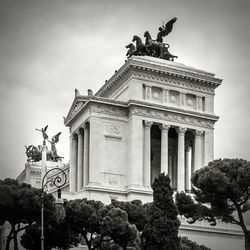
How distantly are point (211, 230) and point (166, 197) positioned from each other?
1957cm

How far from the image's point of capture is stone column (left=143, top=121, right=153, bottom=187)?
7175cm

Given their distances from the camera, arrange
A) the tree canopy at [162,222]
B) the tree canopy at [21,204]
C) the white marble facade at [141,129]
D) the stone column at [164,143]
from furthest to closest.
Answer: the stone column at [164,143] → the white marble facade at [141,129] → the tree canopy at [21,204] → the tree canopy at [162,222]

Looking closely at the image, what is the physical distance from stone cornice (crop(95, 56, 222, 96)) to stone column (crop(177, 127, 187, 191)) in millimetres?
5105

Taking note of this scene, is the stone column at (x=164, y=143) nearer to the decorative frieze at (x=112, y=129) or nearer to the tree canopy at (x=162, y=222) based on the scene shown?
the decorative frieze at (x=112, y=129)

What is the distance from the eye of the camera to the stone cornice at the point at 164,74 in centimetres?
7350

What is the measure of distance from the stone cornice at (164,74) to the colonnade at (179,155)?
197 inches

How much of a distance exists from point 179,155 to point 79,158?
10572 mm

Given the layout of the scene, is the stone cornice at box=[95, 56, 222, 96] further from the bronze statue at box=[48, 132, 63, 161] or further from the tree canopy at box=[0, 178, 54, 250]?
the tree canopy at box=[0, 178, 54, 250]

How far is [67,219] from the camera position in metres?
52.1

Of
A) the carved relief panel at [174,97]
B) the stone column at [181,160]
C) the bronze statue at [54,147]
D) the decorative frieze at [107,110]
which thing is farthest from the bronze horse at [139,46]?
the bronze statue at [54,147]

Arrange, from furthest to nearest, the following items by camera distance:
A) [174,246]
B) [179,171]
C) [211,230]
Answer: [179,171]
[211,230]
[174,246]

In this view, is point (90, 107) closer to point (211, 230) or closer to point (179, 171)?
point (179, 171)

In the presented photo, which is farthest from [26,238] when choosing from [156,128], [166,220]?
[156,128]

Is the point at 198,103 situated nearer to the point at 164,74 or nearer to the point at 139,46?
the point at 164,74
